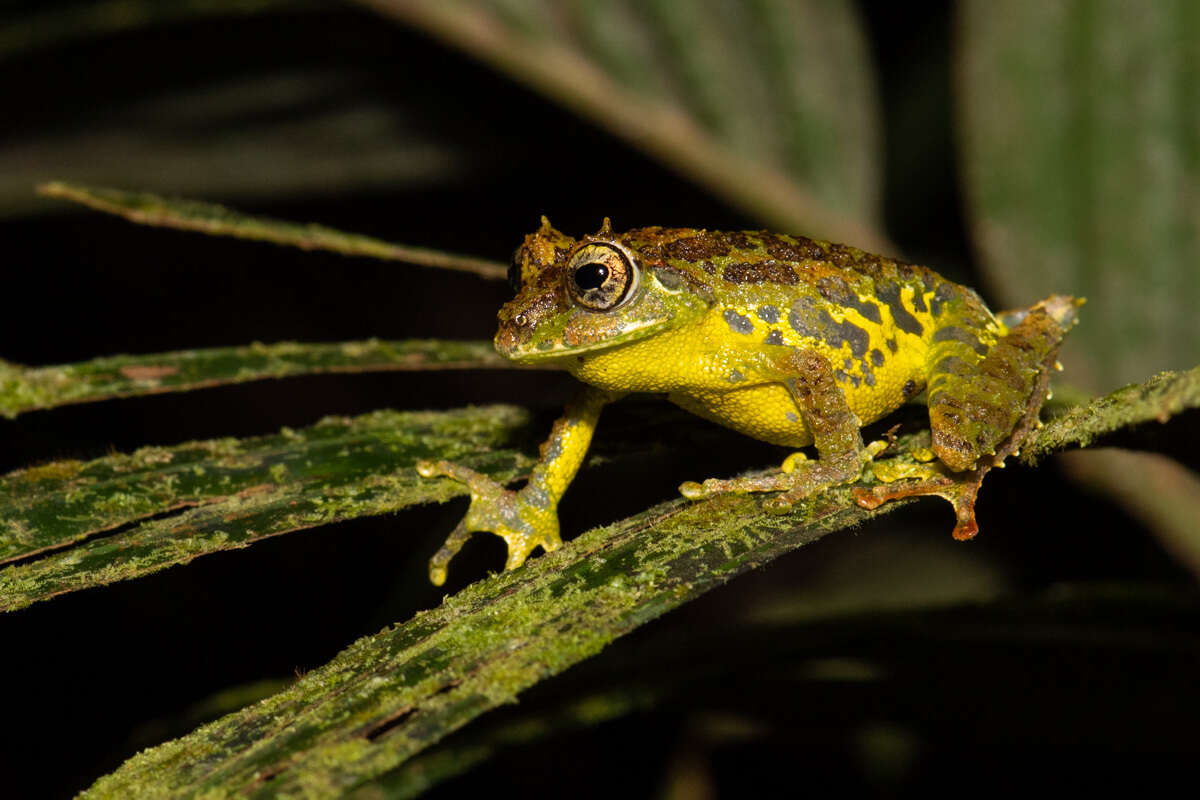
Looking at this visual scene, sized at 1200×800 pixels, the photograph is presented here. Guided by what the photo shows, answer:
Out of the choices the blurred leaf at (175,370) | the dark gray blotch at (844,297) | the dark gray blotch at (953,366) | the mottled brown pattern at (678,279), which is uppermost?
the dark gray blotch at (844,297)

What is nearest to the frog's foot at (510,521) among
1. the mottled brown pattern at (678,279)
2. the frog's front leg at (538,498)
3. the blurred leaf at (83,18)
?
the frog's front leg at (538,498)

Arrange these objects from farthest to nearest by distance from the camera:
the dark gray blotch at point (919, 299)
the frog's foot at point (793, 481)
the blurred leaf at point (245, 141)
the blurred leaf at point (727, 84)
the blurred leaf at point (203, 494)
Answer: the blurred leaf at point (245, 141), the blurred leaf at point (727, 84), the dark gray blotch at point (919, 299), the frog's foot at point (793, 481), the blurred leaf at point (203, 494)

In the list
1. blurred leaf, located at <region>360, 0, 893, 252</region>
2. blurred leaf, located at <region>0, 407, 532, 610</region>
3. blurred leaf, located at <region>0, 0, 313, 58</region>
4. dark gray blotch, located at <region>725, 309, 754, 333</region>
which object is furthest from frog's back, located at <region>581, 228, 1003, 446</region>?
blurred leaf, located at <region>0, 0, 313, 58</region>

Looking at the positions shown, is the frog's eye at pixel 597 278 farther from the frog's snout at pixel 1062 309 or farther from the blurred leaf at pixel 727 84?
the blurred leaf at pixel 727 84

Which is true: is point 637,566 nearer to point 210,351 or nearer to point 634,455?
point 634,455

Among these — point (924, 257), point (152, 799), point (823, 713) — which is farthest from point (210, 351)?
point (924, 257)

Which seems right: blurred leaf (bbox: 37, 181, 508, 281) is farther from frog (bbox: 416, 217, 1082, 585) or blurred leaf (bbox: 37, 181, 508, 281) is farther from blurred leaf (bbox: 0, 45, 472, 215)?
blurred leaf (bbox: 0, 45, 472, 215)

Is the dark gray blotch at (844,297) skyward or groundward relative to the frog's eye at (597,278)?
skyward
